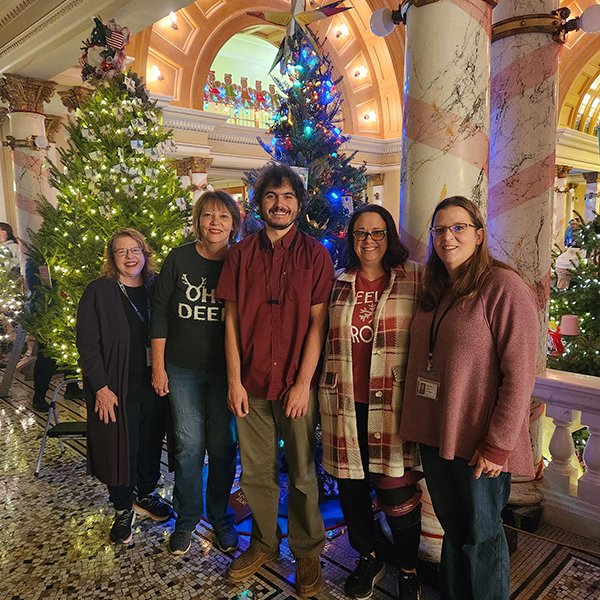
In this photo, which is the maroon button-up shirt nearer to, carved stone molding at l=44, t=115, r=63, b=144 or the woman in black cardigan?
the woman in black cardigan

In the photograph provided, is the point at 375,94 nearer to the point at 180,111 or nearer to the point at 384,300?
the point at 180,111

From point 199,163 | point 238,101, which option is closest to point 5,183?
point 199,163

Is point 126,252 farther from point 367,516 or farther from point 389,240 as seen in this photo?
point 367,516

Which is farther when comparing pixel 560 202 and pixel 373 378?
pixel 560 202

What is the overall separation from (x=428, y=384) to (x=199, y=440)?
1.21 m

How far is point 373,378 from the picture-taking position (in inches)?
69.2

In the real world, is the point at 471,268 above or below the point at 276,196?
below

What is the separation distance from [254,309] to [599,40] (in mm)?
15638

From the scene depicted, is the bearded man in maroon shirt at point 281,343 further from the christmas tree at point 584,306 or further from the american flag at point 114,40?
the christmas tree at point 584,306

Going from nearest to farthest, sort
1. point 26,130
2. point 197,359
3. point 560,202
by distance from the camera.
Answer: point 197,359 → point 26,130 → point 560,202

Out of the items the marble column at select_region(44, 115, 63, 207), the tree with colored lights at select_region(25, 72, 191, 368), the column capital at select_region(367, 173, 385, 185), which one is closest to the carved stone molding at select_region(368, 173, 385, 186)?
the column capital at select_region(367, 173, 385, 185)

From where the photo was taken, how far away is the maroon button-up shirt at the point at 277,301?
1.89 metres

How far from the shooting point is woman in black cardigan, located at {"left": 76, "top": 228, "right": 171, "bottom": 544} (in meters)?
2.24

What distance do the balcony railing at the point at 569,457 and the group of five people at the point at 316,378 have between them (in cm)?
103
